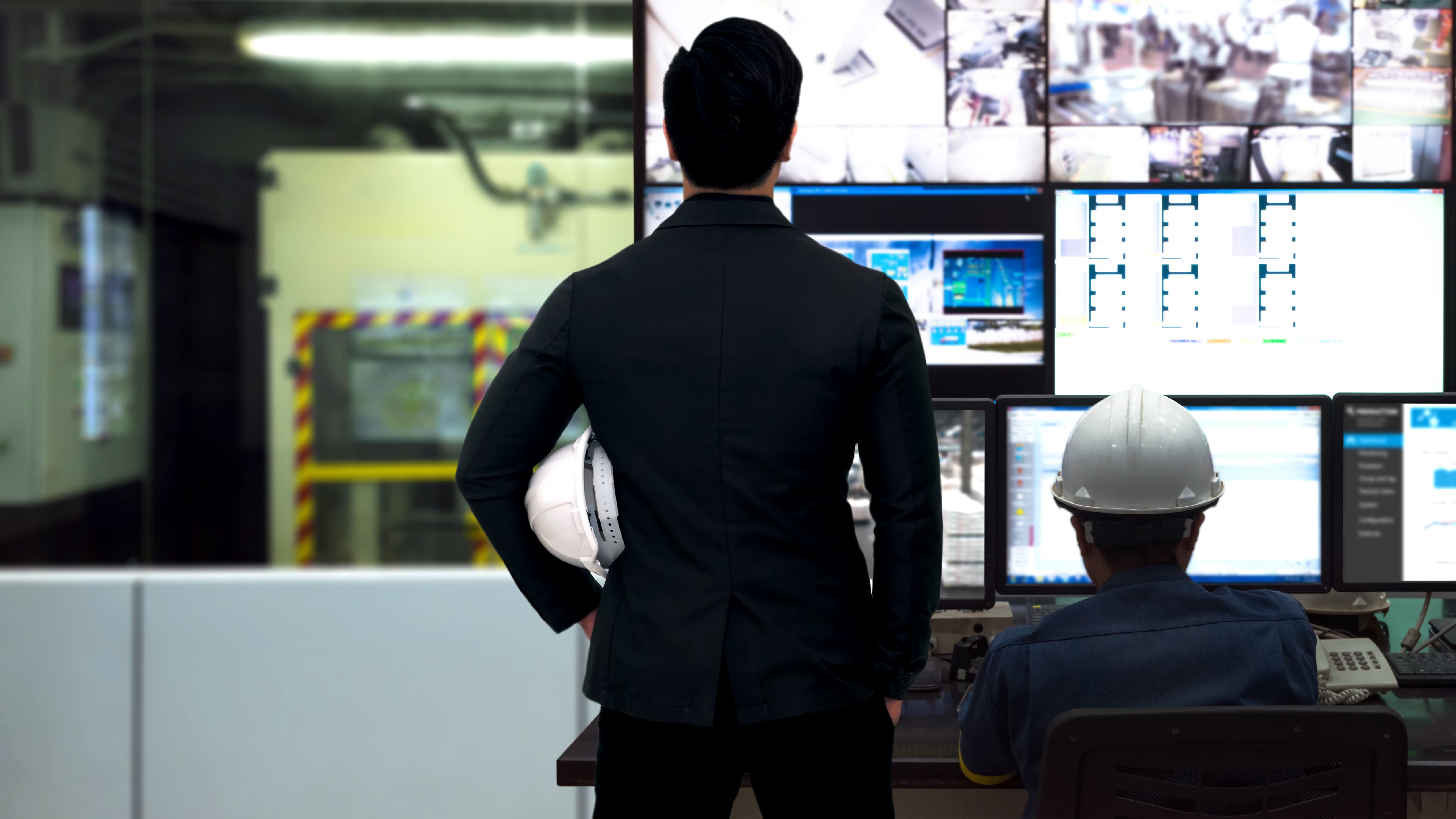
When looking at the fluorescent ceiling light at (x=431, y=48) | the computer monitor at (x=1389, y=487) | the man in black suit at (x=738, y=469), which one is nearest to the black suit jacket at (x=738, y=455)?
the man in black suit at (x=738, y=469)

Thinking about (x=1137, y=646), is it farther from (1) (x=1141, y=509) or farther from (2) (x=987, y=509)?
(2) (x=987, y=509)

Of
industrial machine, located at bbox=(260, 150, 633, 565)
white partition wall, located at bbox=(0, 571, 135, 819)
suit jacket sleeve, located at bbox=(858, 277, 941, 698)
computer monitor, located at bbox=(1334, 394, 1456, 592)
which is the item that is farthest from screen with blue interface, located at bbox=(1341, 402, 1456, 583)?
white partition wall, located at bbox=(0, 571, 135, 819)

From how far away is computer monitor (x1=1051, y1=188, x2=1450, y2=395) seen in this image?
179cm

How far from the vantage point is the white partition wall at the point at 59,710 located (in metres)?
2.21

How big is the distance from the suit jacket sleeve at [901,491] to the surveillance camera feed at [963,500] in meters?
0.53

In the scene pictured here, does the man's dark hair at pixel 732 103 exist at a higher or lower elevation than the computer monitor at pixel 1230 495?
higher

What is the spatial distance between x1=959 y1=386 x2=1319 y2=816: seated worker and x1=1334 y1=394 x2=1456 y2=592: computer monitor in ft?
2.11

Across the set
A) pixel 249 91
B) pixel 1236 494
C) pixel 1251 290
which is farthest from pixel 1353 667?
pixel 249 91

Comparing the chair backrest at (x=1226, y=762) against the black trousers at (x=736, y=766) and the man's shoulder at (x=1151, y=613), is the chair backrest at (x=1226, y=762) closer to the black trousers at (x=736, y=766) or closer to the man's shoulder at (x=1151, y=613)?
the man's shoulder at (x=1151, y=613)

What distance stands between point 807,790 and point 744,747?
0.08m

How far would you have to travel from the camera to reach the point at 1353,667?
137 centimetres

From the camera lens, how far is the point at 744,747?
1.00 m

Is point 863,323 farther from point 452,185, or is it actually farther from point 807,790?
point 452,185

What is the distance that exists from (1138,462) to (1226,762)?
371 millimetres
